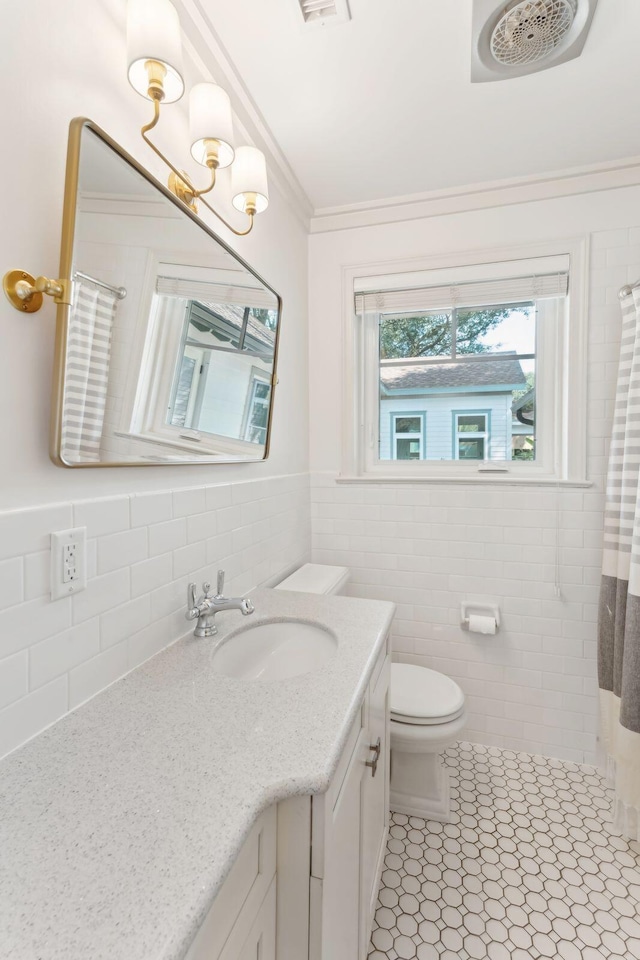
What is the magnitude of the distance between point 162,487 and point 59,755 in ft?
1.93

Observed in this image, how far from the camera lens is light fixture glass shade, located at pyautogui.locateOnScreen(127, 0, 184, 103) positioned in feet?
2.76

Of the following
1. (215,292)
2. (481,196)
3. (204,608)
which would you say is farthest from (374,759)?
(481,196)

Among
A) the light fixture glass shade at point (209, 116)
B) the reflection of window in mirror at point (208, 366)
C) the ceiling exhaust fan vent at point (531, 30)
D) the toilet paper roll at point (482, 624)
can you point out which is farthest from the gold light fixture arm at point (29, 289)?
the toilet paper roll at point (482, 624)

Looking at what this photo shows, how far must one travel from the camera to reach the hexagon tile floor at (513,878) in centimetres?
121

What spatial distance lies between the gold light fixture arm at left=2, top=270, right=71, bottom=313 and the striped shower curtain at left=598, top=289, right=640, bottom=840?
1770mm

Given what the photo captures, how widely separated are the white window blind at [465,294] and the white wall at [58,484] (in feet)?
3.56

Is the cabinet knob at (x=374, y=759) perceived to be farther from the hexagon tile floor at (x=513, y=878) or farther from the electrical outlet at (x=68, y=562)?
the electrical outlet at (x=68, y=562)

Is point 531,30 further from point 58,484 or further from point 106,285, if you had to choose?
point 58,484

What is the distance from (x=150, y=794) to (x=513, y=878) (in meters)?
1.40

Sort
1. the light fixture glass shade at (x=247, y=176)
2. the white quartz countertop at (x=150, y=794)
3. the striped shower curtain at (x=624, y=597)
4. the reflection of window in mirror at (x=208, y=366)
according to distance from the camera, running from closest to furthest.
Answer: the white quartz countertop at (x=150, y=794) < the reflection of window in mirror at (x=208, y=366) < the light fixture glass shade at (x=247, y=176) < the striped shower curtain at (x=624, y=597)

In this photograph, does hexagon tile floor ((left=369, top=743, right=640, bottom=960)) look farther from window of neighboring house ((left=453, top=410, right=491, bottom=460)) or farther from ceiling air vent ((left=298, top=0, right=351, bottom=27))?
ceiling air vent ((left=298, top=0, right=351, bottom=27))

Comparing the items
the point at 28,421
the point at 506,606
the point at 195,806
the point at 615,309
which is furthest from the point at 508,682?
the point at 28,421

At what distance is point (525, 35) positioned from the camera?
1.21 meters

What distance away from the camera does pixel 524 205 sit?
1.91 meters
